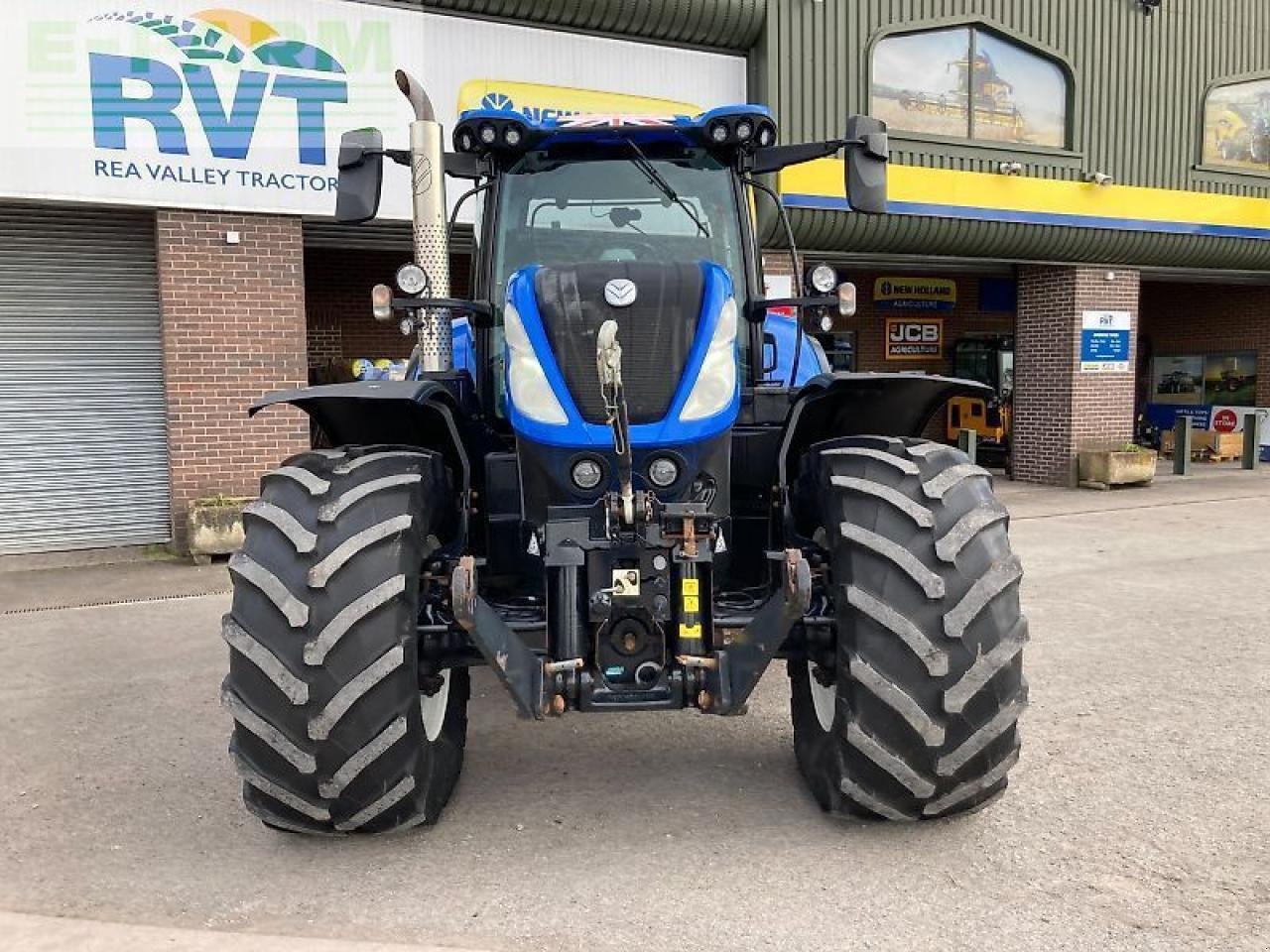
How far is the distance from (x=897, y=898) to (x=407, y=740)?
1.59m

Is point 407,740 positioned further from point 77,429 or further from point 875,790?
point 77,429

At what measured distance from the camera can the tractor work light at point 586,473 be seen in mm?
3424

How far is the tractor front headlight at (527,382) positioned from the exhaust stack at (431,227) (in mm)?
1331

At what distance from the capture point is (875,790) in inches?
131

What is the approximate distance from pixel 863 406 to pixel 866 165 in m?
1.05

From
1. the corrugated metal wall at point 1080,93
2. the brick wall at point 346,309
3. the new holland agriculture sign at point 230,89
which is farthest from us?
the brick wall at point 346,309

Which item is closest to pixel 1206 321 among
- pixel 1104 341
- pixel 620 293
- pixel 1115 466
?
pixel 1104 341

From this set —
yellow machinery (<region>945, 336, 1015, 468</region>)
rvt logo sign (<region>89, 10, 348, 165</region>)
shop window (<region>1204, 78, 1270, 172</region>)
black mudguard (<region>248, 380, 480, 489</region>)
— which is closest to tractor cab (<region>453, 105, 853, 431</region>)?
black mudguard (<region>248, 380, 480, 489</region>)

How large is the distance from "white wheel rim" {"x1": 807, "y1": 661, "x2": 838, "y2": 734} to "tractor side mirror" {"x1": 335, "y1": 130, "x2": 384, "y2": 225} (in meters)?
2.53

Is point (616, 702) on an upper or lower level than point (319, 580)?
lower

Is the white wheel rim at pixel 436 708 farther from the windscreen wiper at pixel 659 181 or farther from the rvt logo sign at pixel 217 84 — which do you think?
the rvt logo sign at pixel 217 84

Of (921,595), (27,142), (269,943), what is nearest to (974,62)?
(27,142)

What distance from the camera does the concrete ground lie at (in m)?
2.98

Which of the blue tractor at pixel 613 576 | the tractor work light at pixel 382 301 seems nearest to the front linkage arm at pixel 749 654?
the blue tractor at pixel 613 576
